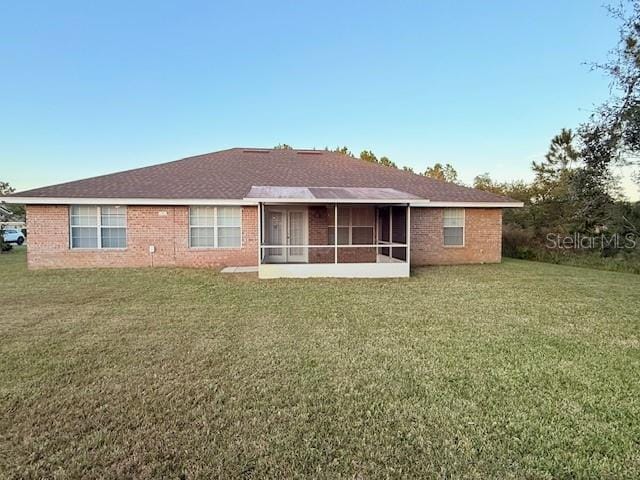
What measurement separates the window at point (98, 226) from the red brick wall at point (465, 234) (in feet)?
35.3

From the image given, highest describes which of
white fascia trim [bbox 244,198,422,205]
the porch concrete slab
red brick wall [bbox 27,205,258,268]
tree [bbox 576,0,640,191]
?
tree [bbox 576,0,640,191]

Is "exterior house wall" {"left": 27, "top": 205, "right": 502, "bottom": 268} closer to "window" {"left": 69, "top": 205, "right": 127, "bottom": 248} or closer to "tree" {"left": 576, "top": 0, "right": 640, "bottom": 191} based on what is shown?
"window" {"left": 69, "top": 205, "right": 127, "bottom": 248}

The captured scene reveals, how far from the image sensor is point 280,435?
2.82m

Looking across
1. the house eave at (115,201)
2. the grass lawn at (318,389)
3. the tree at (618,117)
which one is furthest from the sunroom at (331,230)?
the tree at (618,117)

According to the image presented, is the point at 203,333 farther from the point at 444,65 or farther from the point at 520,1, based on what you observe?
the point at 444,65

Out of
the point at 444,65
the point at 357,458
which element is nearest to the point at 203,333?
the point at 357,458

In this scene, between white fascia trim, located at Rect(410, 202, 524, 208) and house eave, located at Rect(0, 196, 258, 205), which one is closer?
house eave, located at Rect(0, 196, 258, 205)

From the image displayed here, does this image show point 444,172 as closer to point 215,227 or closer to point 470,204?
point 470,204

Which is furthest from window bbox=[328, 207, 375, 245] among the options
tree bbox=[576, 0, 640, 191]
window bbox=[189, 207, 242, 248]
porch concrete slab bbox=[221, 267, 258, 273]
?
tree bbox=[576, 0, 640, 191]

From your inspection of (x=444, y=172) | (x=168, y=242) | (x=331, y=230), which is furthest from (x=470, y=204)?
(x=444, y=172)

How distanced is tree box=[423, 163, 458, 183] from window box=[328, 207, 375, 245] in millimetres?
27310

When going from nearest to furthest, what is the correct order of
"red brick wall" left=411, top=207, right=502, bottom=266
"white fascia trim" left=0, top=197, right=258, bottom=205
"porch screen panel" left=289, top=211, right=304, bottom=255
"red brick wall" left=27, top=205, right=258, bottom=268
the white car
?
1. "white fascia trim" left=0, top=197, right=258, bottom=205
2. "red brick wall" left=27, top=205, right=258, bottom=268
3. "porch screen panel" left=289, top=211, right=304, bottom=255
4. "red brick wall" left=411, top=207, right=502, bottom=266
5. the white car

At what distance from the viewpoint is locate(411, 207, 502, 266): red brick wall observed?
1419cm

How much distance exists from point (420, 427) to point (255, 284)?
23.4 ft
